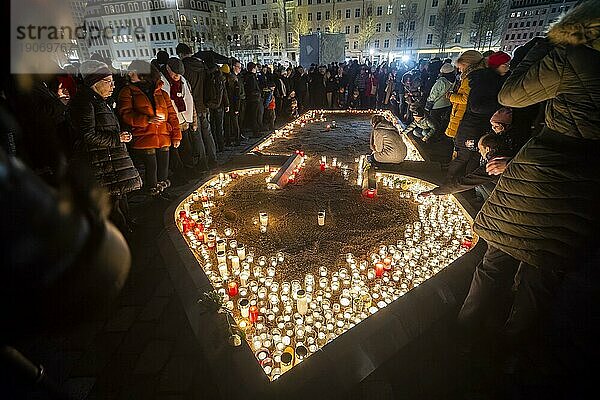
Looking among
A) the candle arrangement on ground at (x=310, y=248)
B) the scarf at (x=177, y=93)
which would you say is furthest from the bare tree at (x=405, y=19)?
the scarf at (x=177, y=93)

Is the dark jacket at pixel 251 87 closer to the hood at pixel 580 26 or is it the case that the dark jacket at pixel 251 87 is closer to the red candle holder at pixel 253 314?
the red candle holder at pixel 253 314

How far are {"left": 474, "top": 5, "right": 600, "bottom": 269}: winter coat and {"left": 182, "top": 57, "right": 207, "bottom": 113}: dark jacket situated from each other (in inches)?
241

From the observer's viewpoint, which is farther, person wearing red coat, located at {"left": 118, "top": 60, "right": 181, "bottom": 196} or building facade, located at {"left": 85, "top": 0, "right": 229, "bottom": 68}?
building facade, located at {"left": 85, "top": 0, "right": 229, "bottom": 68}

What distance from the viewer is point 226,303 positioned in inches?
128

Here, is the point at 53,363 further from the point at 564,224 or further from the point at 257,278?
the point at 564,224

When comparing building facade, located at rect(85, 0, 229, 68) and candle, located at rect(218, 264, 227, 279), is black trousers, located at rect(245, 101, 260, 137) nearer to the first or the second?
candle, located at rect(218, 264, 227, 279)

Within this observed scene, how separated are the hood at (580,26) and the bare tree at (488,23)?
6182 centimetres

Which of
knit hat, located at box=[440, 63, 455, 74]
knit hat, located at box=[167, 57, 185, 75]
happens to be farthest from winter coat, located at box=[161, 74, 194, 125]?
knit hat, located at box=[440, 63, 455, 74]

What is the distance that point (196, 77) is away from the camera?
6887 mm

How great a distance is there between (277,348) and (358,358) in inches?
27.5

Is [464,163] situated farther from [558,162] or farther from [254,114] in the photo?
[254,114]

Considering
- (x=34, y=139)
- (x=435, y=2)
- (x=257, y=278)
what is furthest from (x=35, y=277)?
(x=435, y=2)

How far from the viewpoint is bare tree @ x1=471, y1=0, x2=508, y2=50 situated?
49.6m

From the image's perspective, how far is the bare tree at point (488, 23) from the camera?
4956 cm
